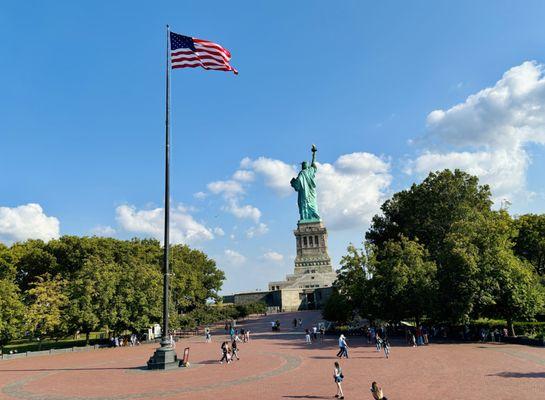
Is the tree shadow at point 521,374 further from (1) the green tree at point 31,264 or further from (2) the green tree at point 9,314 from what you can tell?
(1) the green tree at point 31,264

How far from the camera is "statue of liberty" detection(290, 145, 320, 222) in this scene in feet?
335

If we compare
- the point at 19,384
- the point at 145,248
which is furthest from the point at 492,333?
the point at 145,248

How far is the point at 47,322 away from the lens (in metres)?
39.4

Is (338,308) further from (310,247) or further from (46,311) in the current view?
(310,247)

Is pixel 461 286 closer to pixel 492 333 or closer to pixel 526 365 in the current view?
pixel 492 333

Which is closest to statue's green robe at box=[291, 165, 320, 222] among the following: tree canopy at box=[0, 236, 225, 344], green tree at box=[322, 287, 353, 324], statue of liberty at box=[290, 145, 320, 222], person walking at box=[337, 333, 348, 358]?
statue of liberty at box=[290, 145, 320, 222]

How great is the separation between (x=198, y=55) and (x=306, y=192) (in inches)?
3135

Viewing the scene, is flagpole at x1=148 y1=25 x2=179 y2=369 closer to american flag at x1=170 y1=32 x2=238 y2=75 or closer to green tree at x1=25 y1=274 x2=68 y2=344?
american flag at x1=170 y1=32 x2=238 y2=75

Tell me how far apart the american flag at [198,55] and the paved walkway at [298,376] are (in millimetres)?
16781

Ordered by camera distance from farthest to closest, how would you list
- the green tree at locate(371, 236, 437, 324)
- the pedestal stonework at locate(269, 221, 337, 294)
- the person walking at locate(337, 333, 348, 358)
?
the pedestal stonework at locate(269, 221, 337, 294), the green tree at locate(371, 236, 437, 324), the person walking at locate(337, 333, 348, 358)

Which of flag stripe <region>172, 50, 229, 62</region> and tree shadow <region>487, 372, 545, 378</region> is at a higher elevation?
flag stripe <region>172, 50, 229, 62</region>

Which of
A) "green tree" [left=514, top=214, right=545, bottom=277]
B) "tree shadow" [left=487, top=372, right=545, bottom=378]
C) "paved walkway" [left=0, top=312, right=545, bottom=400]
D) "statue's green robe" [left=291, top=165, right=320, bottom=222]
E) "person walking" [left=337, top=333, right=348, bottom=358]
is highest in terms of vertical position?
"statue's green robe" [left=291, top=165, right=320, bottom=222]

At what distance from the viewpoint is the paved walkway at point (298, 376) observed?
1689cm

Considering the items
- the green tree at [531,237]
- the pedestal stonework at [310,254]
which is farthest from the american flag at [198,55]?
the pedestal stonework at [310,254]
